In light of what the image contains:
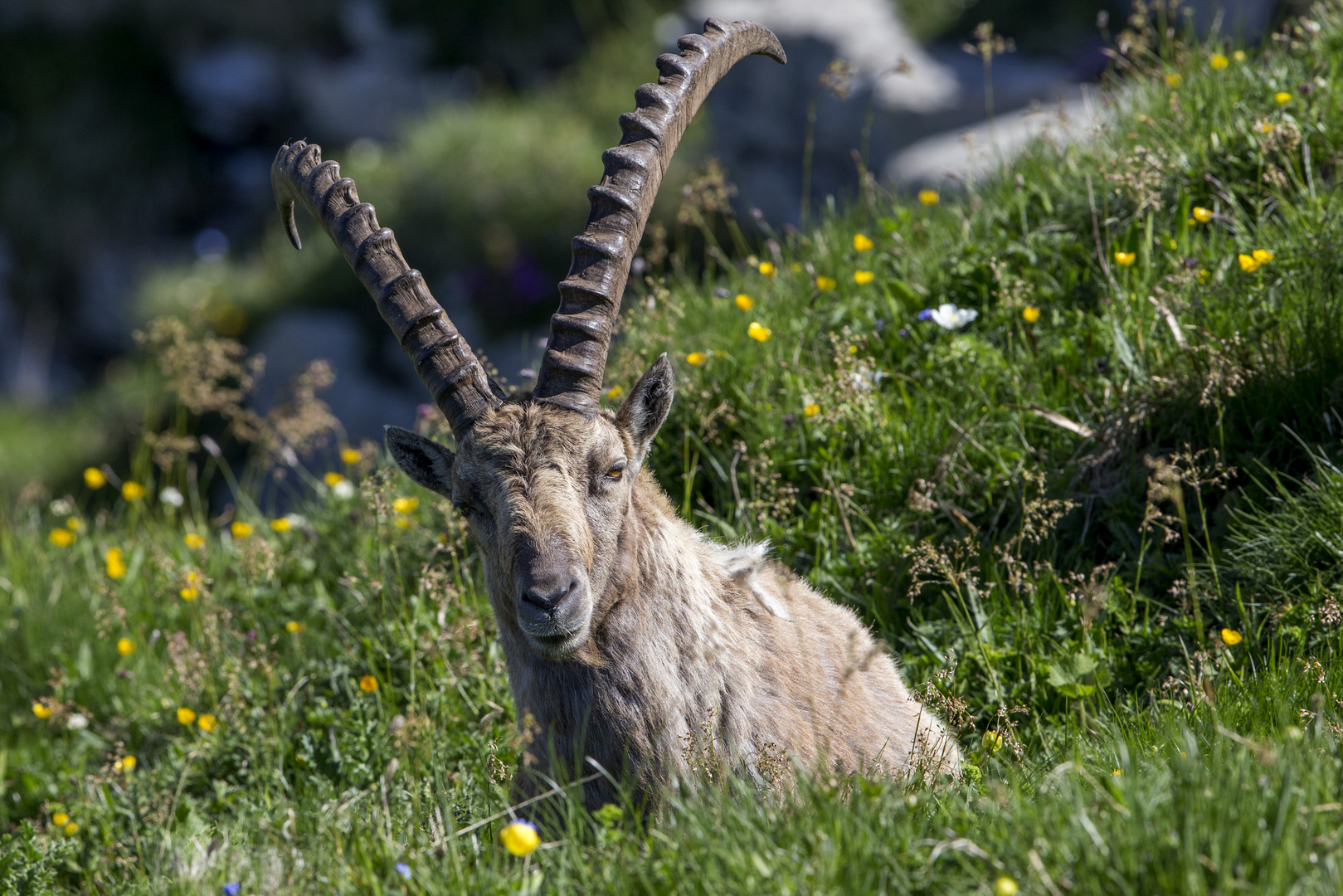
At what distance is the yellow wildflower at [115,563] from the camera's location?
6176 mm

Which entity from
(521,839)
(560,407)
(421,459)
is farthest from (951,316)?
(521,839)

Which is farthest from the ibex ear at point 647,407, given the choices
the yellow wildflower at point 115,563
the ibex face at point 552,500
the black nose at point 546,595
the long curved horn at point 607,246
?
the yellow wildflower at point 115,563

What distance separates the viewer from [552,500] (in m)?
3.64

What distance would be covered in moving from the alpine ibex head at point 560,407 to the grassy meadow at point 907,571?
69cm

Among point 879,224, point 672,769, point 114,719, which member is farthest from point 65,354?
point 672,769

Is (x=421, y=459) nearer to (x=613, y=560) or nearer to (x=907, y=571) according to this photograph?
(x=613, y=560)

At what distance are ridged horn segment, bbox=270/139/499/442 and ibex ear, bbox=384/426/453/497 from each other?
0.23 meters

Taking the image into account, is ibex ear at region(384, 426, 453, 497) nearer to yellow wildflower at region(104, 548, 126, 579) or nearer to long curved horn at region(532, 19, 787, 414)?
long curved horn at region(532, 19, 787, 414)

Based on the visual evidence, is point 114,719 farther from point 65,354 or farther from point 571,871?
point 65,354

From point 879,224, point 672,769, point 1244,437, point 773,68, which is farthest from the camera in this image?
point 773,68

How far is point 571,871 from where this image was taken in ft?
10.1

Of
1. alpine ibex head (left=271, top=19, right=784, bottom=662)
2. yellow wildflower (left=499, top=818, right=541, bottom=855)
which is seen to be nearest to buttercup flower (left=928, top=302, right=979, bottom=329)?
alpine ibex head (left=271, top=19, right=784, bottom=662)

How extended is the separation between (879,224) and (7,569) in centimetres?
563

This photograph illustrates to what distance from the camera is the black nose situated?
133 inches
